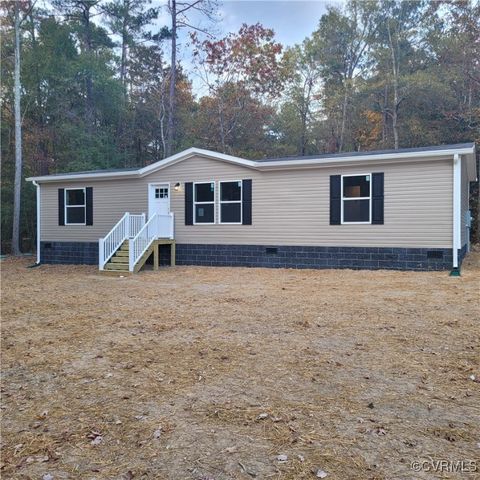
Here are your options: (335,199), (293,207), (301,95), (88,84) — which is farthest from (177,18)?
(335,199)

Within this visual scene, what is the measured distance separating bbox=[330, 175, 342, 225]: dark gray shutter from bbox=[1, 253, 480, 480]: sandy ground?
4.13 m

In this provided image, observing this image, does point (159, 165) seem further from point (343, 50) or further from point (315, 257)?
point (343, 50)

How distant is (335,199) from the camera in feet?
33.3

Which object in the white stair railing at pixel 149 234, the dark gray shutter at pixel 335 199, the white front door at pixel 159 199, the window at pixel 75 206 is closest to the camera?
the dark gray shutter at pixel 335 199

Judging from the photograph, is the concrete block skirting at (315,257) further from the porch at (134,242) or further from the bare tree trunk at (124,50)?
the bare tree trunk at (124,50)

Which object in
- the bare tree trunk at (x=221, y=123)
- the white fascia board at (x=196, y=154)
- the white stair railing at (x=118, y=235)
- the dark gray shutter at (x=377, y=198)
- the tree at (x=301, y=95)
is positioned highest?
the tree at (x=301, y=95)

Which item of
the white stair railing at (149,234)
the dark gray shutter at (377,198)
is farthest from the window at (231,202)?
the dark gray shutter at (377,198)

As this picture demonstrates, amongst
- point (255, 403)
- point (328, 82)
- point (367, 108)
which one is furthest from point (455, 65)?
point (255, 403)

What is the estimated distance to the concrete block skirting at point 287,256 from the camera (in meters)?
9.32

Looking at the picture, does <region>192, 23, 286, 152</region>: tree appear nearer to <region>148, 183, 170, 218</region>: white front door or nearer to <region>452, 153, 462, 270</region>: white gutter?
<region>148, 183, 170, 218</region>: white front door

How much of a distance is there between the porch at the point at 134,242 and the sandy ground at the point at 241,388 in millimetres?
3955

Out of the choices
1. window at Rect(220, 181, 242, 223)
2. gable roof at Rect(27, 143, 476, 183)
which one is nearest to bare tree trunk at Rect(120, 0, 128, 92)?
gable roof at Rect(27, 143, 476, 183)

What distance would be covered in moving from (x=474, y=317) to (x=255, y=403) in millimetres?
3536

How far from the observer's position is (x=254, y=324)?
4980 mm
